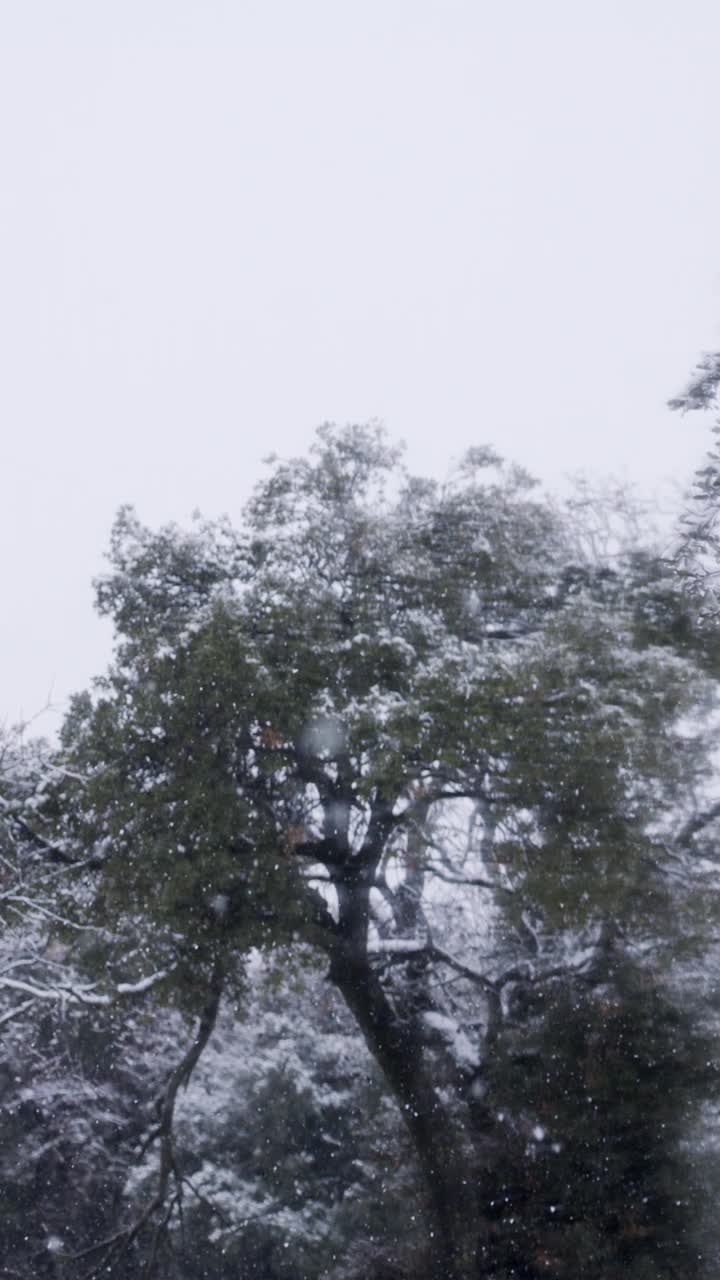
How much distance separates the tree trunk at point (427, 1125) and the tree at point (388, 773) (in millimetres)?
20

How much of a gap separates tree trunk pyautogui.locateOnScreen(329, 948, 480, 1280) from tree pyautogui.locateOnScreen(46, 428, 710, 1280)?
0.02 metres

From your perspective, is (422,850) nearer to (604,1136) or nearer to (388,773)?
(388,773)

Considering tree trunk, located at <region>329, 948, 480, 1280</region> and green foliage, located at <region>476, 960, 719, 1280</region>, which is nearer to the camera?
green foliage, located at <region>476, 960, 719, 1280</region>

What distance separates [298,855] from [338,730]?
1278 millimetres

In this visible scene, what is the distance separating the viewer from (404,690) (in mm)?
7914

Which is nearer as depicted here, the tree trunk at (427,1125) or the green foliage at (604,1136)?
the green foliage at (604,1136)

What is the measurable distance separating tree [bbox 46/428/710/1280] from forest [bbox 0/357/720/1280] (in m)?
0.03

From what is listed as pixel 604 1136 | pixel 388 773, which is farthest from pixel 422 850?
pixel 604 1136

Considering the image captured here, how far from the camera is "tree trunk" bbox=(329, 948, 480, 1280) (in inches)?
296

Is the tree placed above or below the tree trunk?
above

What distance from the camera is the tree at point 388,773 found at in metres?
7.35

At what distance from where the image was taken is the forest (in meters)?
7.34

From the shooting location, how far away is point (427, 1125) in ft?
25.8

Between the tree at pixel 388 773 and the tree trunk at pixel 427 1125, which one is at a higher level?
the tree at pixel 388 773
